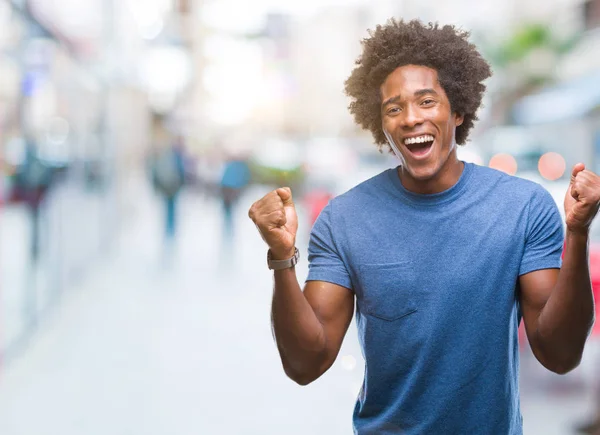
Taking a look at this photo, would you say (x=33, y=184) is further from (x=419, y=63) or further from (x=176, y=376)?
(x=419, y=63)

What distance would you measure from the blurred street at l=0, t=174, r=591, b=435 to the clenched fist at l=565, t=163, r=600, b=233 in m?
3.45

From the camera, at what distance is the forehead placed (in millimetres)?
→ 2150

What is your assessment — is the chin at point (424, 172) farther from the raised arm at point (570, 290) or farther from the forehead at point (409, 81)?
the raised arm at point (570, 290)

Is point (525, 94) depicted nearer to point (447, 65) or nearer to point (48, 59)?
point (48, 59)

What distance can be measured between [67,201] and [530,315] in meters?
9.49

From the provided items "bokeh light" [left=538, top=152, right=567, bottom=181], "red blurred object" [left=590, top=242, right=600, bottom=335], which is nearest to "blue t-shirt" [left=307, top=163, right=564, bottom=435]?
"red blurred object" [left=590, top=242, right=600, bottom=335]

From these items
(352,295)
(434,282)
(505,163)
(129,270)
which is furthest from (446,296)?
(505,163)

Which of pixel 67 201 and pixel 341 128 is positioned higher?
pixel 341 128

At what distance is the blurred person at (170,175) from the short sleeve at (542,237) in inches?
432

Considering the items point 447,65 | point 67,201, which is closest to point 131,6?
point 67,201

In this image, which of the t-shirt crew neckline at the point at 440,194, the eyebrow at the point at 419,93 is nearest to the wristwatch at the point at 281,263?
the t-shirt crew neckline at the point at 440,194

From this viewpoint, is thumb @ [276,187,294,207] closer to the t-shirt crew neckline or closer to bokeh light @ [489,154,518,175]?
the t-shirt crew neckline

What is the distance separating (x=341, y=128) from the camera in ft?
203

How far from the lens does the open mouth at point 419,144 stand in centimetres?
211
